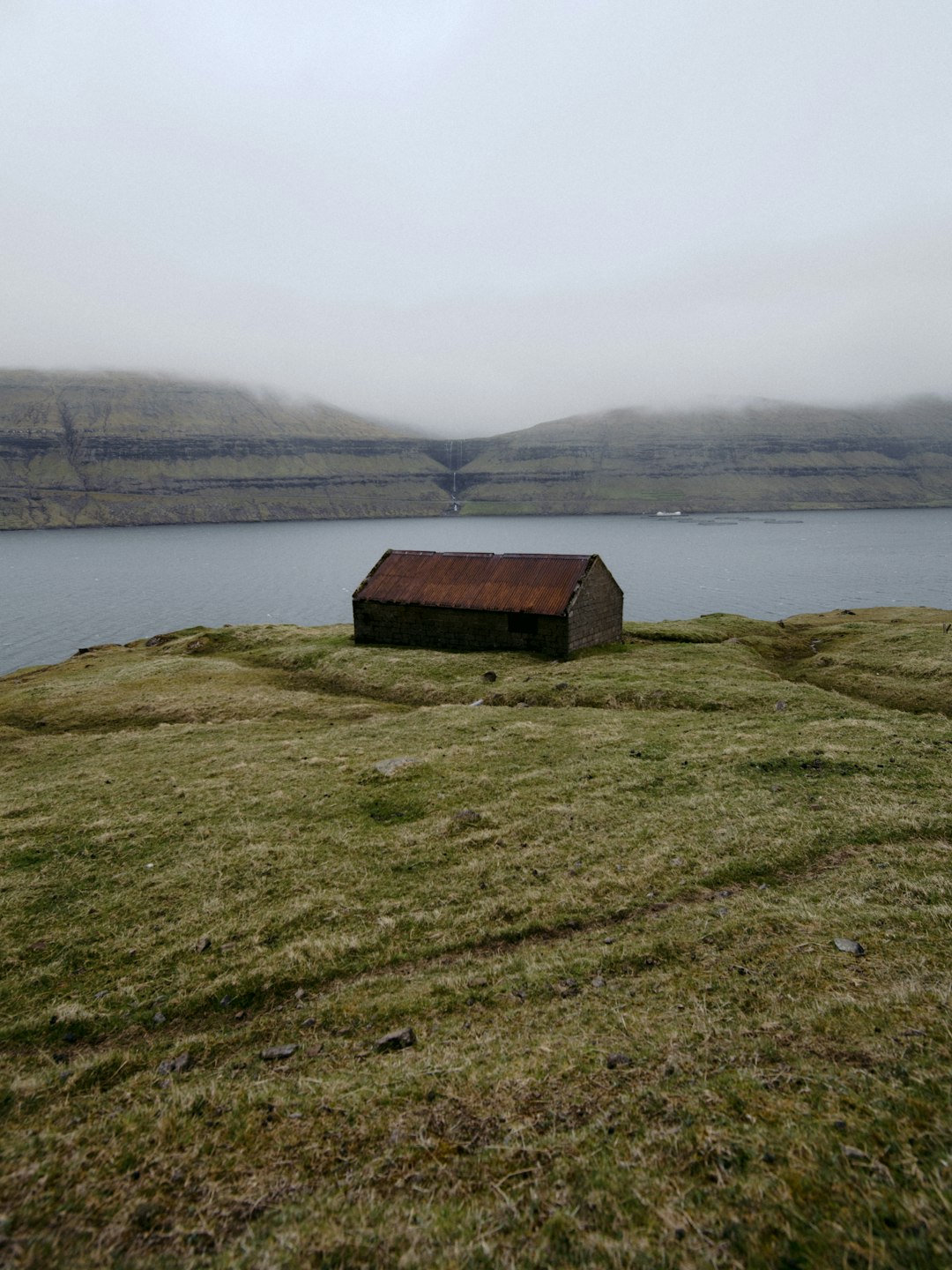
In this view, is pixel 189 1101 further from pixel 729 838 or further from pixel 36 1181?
pixel 729 838

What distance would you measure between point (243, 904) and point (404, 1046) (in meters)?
7.19

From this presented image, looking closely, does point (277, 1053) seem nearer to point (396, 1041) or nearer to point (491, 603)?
point (396, 1041)

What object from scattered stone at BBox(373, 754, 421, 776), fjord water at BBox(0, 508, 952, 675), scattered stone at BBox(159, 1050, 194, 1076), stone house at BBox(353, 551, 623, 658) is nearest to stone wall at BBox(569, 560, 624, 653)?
stone house at BBox(353, 551, 623, 658)

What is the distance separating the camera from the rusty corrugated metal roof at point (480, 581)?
4909 centimetres

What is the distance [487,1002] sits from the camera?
11.3 meters

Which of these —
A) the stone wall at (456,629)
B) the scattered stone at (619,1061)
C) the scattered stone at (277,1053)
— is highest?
the scattered stone at (619,1061)

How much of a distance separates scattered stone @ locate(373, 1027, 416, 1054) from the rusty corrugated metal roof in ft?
126

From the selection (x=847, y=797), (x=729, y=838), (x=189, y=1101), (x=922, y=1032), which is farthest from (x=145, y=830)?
(x=847, y=797)

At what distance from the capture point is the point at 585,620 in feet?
163

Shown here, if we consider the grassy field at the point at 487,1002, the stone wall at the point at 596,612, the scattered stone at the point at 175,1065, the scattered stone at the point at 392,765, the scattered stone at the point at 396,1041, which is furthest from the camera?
the stone wall at the point at 596,612

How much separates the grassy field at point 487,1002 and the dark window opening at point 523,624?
20528 mm

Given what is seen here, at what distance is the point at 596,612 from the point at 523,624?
641 centimetres

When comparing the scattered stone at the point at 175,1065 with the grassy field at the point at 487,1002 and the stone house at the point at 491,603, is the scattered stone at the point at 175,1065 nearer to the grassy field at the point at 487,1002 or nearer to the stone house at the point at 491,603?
the grassy field at the point at 487,1002

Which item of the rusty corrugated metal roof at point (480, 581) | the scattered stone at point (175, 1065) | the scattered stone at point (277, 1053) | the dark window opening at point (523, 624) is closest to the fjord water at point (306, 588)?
the rusty corrugated metal roof at point (480, 581)
